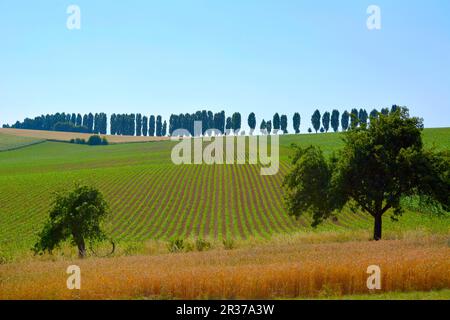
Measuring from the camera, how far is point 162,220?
51688 mm

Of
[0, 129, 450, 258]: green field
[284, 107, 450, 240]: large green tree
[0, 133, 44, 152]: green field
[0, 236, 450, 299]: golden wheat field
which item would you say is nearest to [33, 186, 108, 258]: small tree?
[0, 129, 450, 258]: green field

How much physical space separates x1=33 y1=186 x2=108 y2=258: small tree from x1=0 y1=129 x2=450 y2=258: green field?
326 centimetres

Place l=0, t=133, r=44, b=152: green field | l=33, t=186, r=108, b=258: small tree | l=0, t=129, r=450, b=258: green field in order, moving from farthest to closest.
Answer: l=0, t=133, r=44, b=152: green field
l=0, t=129, r=450, b=258: green field
l=33, t=186, r=108, b=258: small tree

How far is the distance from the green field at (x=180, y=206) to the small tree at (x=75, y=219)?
3.26 m

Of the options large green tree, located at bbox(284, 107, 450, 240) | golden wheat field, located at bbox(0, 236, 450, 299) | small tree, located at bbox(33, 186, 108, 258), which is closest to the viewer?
golden wheat field, located at bbox(0, 236, 450, 299)

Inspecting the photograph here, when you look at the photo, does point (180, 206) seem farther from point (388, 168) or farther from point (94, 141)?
point (94, 141)

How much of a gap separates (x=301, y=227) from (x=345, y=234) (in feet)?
47.1

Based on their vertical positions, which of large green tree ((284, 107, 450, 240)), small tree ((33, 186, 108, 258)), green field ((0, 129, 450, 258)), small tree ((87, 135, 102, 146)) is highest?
small tree ((87, 135, 102, 146))

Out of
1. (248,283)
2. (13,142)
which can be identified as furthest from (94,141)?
(248,283)

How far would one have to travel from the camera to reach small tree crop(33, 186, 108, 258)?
94.8 feet

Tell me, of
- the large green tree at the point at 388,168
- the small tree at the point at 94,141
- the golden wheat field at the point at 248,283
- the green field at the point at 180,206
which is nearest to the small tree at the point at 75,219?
the green field at the point at 180,206

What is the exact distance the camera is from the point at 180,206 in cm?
5869

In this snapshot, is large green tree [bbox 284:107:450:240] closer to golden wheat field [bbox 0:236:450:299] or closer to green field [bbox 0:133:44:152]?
golden wheat field [bbox 0:236:450:299]
